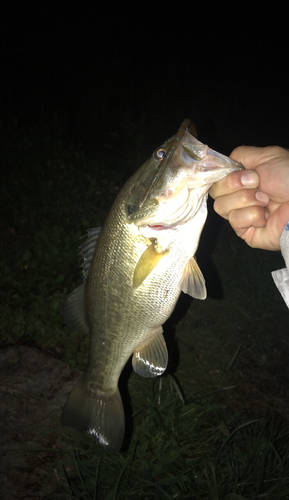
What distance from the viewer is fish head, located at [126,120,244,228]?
1723 mm

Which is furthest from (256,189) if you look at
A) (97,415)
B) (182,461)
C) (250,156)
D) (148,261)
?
(182,461)

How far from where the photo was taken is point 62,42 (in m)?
7.52

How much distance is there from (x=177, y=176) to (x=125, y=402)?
2.05m

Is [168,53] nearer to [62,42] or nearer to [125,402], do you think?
[62,42]

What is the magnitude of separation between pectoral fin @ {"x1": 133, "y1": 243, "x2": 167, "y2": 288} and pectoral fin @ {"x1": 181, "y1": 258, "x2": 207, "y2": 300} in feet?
0.52

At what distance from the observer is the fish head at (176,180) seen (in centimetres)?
172

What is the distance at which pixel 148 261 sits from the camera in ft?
6.15

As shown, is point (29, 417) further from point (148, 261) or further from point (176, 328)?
point (148, 261)

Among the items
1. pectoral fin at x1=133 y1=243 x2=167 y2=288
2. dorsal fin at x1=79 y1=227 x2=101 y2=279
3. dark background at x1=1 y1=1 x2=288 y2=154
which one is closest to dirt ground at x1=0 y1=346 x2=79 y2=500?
dorsal fin at x1=79 y1=227 x2=101 y2=279

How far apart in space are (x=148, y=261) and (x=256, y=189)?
0.68m

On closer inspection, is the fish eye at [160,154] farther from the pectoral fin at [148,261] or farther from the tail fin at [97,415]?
the tail fin at [97,415]

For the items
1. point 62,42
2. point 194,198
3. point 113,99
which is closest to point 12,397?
point 194,198

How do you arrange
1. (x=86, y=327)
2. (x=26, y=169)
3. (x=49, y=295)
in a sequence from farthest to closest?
(x=26, y=169) < (x=49, y=295) < (x=86, y=327)

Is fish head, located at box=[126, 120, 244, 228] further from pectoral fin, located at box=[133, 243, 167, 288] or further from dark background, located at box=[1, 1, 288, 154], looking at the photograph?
dark background, located at box=[1, 1, 288, 154]
